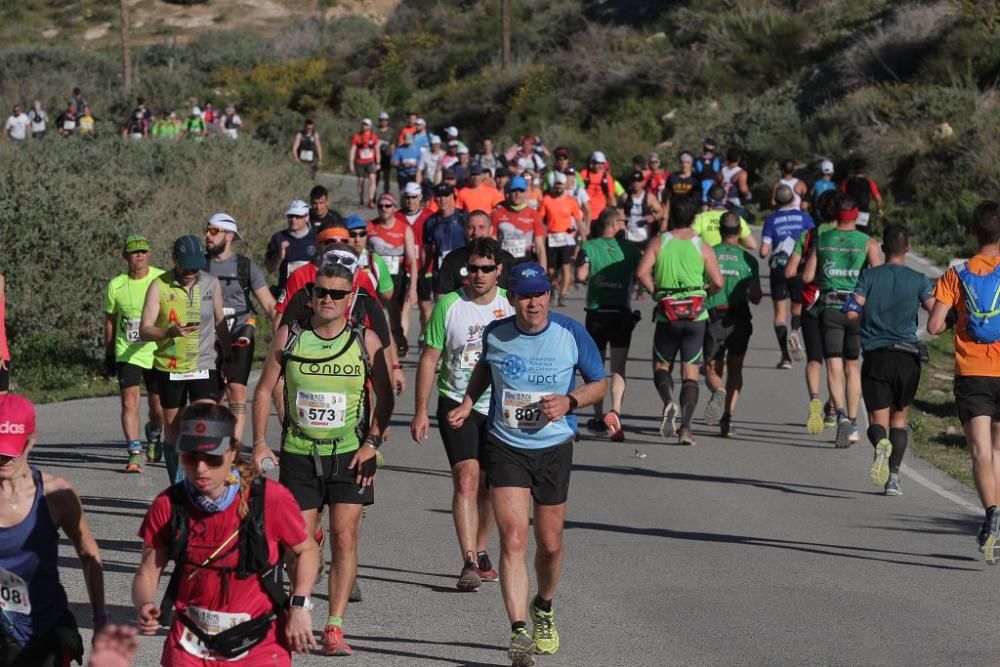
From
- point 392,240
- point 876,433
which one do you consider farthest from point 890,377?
point 392,240

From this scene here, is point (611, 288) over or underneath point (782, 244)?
underneath

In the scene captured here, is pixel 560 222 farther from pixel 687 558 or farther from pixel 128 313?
pixel 687 558

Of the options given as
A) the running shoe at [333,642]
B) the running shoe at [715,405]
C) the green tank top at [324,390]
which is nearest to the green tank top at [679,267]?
the running shoe at [715,405]

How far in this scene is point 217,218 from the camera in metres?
11.4

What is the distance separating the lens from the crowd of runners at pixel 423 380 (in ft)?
17.9

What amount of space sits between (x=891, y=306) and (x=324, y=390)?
4.92 meters

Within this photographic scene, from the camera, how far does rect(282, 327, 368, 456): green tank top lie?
7.67 metres

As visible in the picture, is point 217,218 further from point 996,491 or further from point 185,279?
point 996,491

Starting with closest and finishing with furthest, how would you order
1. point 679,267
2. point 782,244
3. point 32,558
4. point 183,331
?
point 32,558, point 183,331, point 679,267, point 782,244

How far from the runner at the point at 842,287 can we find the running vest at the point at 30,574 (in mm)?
8474

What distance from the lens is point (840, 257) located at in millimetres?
13164

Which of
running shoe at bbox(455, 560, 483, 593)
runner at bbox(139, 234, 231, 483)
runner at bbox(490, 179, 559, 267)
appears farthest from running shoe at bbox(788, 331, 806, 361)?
running shoe at bbox(455, 560, 483, 593)

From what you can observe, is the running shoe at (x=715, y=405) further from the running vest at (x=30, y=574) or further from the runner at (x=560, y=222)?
the running vest at (x=30, y=574)

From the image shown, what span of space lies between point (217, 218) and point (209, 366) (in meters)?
1.09
